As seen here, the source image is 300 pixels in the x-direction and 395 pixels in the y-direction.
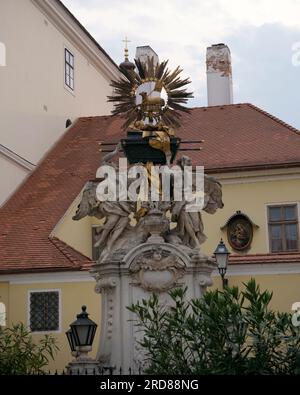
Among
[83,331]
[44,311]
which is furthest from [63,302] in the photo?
[83,331]

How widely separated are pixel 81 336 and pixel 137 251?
1.57 m

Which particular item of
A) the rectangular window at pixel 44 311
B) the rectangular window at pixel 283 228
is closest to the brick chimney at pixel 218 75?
the rectangular window at pixel 283 228

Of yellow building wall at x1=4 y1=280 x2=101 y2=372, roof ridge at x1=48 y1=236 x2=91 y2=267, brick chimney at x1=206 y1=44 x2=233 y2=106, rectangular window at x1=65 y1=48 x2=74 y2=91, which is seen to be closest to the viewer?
yellow building wall at x1=4 y1=280 x2=101 y2=372

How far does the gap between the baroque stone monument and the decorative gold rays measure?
0.6 inches

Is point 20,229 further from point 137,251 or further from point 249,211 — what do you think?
point 137,251

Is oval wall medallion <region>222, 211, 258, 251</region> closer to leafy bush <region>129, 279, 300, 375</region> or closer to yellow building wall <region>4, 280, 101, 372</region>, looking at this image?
yellow building wall <region>4, 280, 101, 372</region>

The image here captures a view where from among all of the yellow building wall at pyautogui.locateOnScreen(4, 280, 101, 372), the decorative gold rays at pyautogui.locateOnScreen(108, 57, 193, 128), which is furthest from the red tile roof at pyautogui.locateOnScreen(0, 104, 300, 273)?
the decorative gold rays at pyautogui.locateOnScreen(108, 57, 193, 128)

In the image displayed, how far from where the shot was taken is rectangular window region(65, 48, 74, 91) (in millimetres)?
29438

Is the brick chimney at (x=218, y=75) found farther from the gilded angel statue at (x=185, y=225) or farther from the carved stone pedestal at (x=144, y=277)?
the carved stone pedestal at (x=144, y=277)

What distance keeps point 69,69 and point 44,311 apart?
1143 centimetres

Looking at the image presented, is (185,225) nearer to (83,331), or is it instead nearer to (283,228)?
(83,331)

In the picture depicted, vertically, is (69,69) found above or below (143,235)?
above

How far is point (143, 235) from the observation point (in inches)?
484
